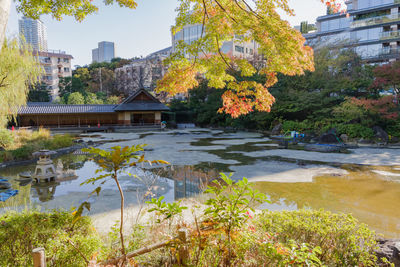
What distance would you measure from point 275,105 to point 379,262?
20.9m

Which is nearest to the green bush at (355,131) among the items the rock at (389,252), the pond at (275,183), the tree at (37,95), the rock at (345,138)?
the rock at (345,138)

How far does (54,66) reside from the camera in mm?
52000

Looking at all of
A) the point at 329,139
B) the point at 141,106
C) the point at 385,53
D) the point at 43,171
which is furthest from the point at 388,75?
the point at 141,106

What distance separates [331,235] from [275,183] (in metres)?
4.67

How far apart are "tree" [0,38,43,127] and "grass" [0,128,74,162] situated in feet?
3.38

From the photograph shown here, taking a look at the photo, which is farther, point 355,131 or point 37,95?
point 37,95

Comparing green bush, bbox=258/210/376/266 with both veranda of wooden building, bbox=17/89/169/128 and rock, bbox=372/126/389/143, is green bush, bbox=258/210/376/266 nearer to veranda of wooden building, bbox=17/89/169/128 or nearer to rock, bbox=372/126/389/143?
rock, bbox=372/126/389/143

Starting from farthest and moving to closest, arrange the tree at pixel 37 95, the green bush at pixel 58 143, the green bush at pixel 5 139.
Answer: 1. the tree at pixel 37 95
2. the green bush at pixel 58 143
3. the green bush at pixel 5 139

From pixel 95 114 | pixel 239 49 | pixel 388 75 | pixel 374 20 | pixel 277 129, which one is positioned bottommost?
pixel 277 129

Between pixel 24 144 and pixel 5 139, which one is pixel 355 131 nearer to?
pixel 24 144

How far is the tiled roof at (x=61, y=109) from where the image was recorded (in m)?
25.7

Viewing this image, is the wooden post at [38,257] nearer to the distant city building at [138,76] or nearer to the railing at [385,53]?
the railing at [385,53]

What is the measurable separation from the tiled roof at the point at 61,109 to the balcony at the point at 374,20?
34.0 metres

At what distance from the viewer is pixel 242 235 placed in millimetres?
2389
